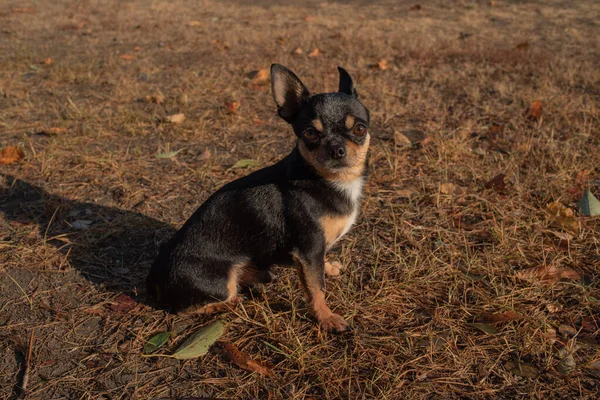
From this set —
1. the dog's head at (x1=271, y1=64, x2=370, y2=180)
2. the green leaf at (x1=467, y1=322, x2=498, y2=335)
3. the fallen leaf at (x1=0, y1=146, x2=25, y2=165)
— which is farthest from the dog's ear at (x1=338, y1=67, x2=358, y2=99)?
the fallen leaf at (x1=0, y1=146, x2=25, y2=165)

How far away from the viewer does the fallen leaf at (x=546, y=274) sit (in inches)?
119

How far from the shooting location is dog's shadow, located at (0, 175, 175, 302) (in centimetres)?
325


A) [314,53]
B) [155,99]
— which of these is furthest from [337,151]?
[314,53]

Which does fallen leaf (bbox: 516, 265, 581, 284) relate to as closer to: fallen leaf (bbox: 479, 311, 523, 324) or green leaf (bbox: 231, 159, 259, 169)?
fallen leaf (bbox: 479, 311, 523, 324)

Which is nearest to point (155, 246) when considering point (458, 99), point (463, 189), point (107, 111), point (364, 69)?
point (463, 189)

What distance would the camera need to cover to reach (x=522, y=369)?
2.40 meters

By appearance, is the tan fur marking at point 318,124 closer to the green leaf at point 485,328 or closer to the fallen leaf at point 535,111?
the green leaf at point 485,328

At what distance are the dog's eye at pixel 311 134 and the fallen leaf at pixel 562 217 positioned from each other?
6.86ft

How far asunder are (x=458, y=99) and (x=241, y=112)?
290 cm

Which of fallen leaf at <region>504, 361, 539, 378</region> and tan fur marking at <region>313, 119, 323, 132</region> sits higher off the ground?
tan fur marking at <region>313, 119, 323, 132</region>

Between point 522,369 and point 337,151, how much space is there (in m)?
1.48

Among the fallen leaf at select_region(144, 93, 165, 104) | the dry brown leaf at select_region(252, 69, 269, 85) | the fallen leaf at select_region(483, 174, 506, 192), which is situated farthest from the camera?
the dry brown leaf at select_region(252, 69, 269, 85)

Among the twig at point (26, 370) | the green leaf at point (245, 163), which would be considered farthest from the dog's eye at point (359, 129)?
the twig at point (26, 370)

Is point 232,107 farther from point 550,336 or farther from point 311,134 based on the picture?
point 550,336
